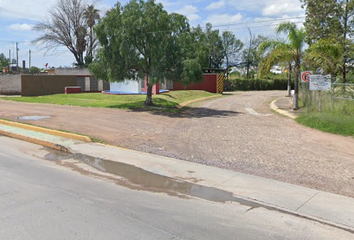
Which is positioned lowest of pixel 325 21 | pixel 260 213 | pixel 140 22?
Result: pixel 260 213

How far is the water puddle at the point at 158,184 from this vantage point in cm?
617

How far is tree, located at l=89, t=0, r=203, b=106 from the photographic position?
62.9 feet

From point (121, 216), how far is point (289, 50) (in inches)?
658

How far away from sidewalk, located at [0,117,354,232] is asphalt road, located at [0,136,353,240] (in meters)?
0.34

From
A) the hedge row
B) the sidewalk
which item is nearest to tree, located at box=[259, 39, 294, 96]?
the sidewalk

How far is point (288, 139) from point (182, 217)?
7423 mm

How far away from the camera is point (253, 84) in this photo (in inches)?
1973

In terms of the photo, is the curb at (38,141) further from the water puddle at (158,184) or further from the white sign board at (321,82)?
the white sign board at (321,82)

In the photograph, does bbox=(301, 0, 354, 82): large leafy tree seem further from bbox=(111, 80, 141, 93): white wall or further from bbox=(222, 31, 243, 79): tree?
bbox=(222, 31, 243, 79): tree

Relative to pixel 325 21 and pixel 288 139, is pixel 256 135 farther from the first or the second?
pixel 325 21

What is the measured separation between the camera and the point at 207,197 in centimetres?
612

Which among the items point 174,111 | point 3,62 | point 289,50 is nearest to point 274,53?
point 289,50

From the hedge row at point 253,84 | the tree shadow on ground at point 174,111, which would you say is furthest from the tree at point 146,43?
the hedge row at point 253,84

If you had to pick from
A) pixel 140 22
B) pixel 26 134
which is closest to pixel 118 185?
pixel 26 134
